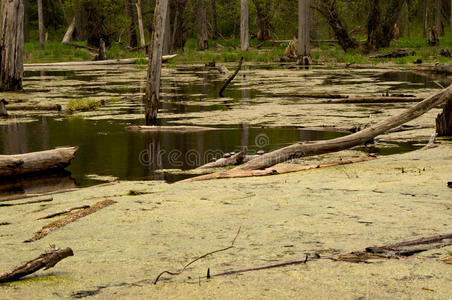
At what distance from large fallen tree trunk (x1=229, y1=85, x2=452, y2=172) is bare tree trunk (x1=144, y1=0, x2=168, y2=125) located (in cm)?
400

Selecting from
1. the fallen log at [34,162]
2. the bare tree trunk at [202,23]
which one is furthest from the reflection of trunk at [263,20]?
the fallen log at [34,162]

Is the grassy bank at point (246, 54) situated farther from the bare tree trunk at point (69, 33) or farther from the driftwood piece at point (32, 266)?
the driftwood piece at point (32, 266)

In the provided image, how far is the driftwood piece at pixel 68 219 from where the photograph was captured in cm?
473

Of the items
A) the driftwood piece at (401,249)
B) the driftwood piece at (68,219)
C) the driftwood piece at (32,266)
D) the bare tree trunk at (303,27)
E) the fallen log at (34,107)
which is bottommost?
the driftwood piece at (68,219)

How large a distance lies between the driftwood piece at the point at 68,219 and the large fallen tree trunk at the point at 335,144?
2060 mm

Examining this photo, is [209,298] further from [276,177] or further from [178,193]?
[276,177]

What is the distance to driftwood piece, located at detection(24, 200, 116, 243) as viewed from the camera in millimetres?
4727

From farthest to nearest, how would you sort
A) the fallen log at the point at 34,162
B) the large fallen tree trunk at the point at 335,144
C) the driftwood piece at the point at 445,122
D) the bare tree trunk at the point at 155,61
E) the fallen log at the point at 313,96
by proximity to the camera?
1. the fallen log at the point at 313,96
2. the bare tree trunk at the point at 155,61
3. the driftwood piece at the point at 445,122
4. the large fallen tree trunk at the point at 335,144
5. the fallen log at the point at 34,162

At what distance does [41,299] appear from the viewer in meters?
3.38

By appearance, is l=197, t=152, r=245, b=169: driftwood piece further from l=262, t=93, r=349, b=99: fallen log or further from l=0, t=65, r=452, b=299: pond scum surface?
l=262, t=93, r=349, b=99: fallen log

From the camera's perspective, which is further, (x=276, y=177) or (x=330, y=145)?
(x=330, y=145)

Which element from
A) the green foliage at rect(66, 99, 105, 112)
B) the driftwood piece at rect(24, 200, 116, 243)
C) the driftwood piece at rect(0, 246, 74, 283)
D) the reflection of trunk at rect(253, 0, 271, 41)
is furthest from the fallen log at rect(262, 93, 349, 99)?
the reflection of trunk at rect(253, 0, 271, 41)

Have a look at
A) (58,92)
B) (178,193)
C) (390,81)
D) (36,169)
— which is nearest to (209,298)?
(178,193)

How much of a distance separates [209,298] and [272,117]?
8770 millimetres
